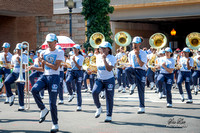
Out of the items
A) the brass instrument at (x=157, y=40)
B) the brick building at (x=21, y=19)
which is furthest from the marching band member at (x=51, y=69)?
the brick building at (x=21, y=19)

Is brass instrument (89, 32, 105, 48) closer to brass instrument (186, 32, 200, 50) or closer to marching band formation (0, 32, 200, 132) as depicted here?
marching band formation (0, 32, 200, 132)

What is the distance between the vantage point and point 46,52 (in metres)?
8.98

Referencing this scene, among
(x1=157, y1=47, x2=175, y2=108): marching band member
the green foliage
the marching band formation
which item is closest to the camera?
the marching band formation

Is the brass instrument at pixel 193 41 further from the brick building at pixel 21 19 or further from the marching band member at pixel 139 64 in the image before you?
the brick building at pixel 21 19

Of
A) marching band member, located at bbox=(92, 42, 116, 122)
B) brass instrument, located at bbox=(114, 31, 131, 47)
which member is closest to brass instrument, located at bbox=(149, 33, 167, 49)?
brass instrument, located at bbox=(114, 31, 131, 47)

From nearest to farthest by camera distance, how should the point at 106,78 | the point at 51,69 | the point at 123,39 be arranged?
the point at 51,69 → the point at 106,78 → the point at 123,39

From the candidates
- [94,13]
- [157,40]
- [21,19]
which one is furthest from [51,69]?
[21,19]

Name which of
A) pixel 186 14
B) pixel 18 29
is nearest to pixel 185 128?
pixel 186 14

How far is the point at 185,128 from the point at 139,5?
2035cm

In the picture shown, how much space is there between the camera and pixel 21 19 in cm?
3009

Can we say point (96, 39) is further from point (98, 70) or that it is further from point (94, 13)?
point (98, 70)

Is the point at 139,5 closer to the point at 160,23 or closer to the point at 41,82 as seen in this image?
the point at 160,23

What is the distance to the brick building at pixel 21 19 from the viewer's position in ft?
81.1

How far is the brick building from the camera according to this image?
81.1 feet
